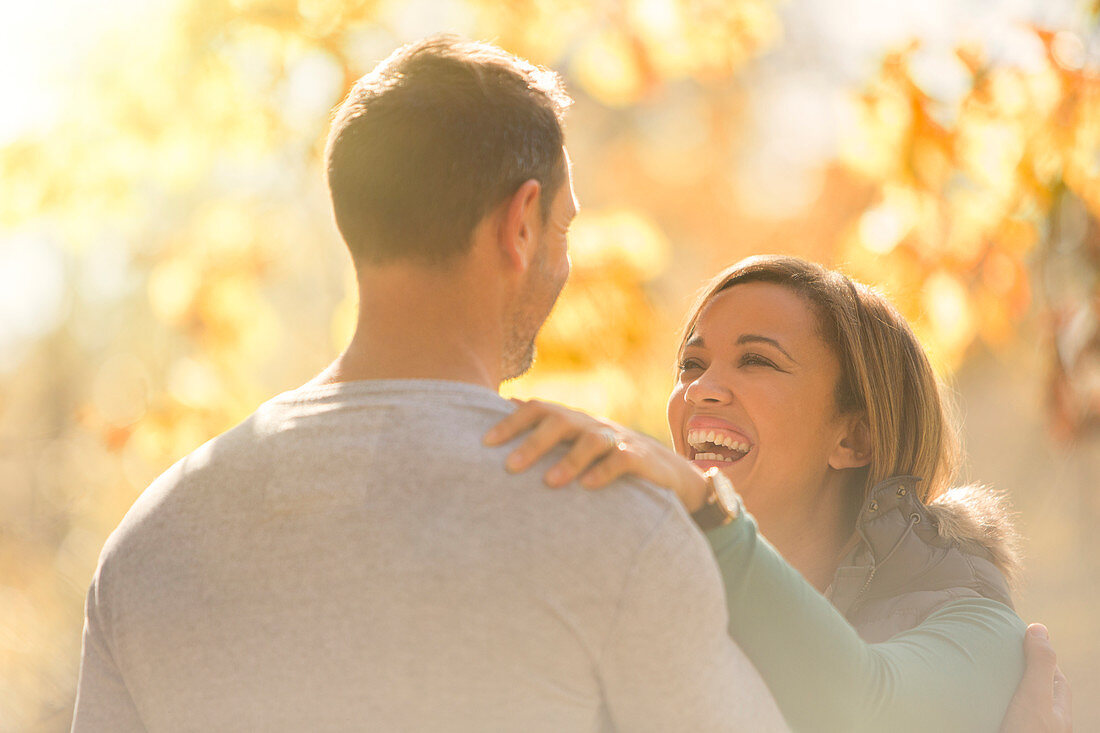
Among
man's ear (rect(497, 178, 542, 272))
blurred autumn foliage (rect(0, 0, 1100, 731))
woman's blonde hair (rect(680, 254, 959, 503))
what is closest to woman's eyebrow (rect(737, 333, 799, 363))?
woman's blonde hair (rect(680, 254, 959, 503))

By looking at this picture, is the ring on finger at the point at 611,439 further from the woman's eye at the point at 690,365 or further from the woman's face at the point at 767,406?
the woman's eye at the point at 690,365

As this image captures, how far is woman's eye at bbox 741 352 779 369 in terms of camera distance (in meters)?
2.23

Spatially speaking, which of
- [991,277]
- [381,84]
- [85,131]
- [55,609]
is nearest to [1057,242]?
[991,277]

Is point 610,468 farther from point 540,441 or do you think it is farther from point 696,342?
point 696,342

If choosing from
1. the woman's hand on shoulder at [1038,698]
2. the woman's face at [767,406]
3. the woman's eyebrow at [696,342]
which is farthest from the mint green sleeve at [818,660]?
the woman's eyebrow at [696,342]

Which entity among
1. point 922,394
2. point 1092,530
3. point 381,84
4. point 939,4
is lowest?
point 1092,530

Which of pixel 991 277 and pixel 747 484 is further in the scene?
pixel 991 277

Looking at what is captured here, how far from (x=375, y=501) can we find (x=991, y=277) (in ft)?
7.58

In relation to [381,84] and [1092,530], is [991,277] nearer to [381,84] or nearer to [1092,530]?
[381,84]

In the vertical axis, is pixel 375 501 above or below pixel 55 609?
above

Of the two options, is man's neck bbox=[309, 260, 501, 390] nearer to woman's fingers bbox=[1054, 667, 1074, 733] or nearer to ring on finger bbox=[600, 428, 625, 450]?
ring on finger bbox=[600, 428, 625, 450]

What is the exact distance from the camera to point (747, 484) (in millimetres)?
2211

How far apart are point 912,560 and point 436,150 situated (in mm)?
1229

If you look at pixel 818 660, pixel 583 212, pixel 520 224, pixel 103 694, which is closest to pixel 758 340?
pixel 818 660
